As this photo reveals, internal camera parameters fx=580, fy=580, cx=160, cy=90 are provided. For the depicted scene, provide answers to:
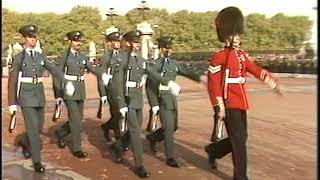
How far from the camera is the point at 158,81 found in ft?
20.5

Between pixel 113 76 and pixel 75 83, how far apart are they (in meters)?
0.61

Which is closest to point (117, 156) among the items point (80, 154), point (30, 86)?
point (80, 154)

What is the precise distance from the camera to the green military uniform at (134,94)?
18.8 ft

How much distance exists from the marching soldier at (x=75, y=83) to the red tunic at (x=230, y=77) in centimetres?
190

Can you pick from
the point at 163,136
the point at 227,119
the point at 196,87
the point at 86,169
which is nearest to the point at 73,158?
the point at 86,169

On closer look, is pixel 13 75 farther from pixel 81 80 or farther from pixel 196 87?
pixel 196 87

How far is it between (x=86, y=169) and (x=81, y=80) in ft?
4.22

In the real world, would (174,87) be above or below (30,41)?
below

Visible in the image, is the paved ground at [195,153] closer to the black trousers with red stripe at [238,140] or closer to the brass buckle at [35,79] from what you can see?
the black trousers with red stripe at [238,140]

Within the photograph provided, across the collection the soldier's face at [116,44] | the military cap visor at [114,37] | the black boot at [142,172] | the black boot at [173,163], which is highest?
the military cap visor at [114,37]

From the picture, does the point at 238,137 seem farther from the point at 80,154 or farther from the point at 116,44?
the point at 116,44

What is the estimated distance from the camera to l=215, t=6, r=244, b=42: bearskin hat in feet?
18.1

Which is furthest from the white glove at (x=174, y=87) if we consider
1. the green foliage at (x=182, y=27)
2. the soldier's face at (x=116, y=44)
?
the green foliage at (x=182, y=27)

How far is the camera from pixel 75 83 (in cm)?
668
